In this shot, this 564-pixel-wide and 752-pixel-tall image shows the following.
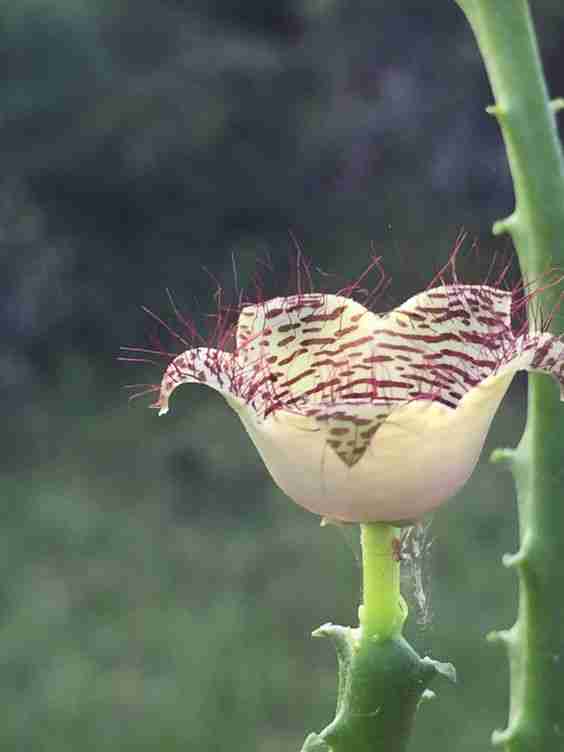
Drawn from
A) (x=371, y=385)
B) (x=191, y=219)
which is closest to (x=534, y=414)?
(x=371, y=385)

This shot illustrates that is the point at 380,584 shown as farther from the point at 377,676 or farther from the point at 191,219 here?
the point at 191,219

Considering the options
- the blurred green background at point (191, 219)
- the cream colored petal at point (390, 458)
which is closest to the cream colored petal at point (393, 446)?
the cream colored petal at point (390, 458)

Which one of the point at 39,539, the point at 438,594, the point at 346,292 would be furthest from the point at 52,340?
the point at 346,292

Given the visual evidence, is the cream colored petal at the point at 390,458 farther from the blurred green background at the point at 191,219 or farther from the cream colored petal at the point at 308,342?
the blurred green background at the point at 191,219

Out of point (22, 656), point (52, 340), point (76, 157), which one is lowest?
point (22, 656)

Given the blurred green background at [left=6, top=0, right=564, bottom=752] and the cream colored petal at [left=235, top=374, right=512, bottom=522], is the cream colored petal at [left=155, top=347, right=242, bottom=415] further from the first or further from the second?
the blurred green background at [left=6, top=0, right=564, bottom=752]

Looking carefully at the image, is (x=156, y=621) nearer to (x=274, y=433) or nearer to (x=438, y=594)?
(x=438, y=594)
